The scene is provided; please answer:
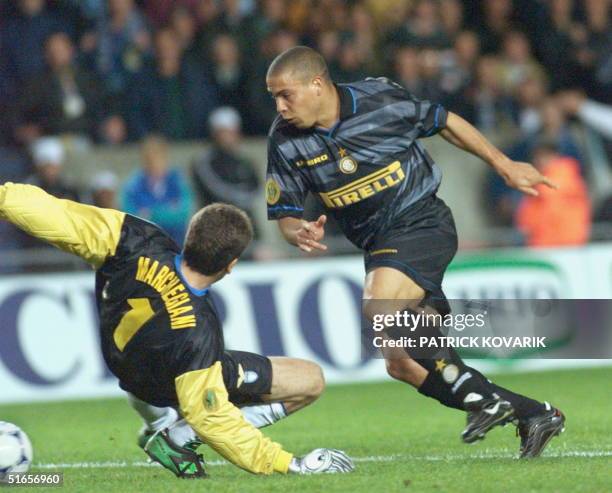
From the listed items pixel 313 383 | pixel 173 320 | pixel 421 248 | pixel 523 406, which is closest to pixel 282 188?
pixel 421 248

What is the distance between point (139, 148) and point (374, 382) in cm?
366

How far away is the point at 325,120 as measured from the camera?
7.65m

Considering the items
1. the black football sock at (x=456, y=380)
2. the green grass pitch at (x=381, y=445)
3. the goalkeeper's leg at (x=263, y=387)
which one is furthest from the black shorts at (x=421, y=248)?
the green grass pitch at (x=381, y=445)

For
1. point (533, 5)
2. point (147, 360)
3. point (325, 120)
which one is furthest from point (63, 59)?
point (147, 360)

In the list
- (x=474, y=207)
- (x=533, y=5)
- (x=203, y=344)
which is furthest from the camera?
(x=533, y=5)

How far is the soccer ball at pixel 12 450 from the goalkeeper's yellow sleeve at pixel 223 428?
0.90m

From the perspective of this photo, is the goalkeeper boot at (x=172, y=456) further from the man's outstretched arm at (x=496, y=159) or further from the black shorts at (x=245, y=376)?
the man's outstretched arm at (x=496, y=159)

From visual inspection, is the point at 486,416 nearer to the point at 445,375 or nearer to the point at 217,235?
the point at 445,375

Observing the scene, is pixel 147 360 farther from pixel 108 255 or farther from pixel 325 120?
pixel 325 120

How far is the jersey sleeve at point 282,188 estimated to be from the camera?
297 inches

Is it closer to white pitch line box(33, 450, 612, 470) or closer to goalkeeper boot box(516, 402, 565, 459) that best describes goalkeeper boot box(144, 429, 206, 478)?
white pitch line box(33, 450, 612, 470)

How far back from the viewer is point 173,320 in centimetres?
666

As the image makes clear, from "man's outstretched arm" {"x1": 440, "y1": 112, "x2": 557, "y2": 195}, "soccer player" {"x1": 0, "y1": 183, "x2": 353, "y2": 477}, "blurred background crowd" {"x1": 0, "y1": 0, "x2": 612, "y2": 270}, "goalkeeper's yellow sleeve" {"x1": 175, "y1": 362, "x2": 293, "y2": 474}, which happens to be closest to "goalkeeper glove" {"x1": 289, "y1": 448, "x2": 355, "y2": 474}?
"soccer player" {"x1": 0, "y1": 183, "x2": 353, "y2": 477}

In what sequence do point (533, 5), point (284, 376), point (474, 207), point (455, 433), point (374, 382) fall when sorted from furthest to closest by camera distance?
point (533, 5), point (474, 207), point (374, 382), point (455, 433), point (284, 376)
